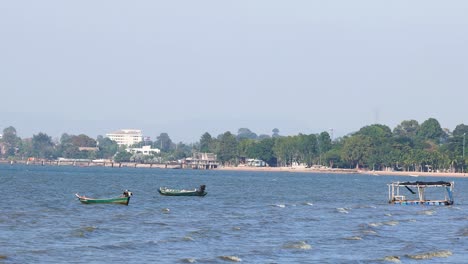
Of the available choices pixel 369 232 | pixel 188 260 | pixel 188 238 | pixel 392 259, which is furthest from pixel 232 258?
pixel 369 232

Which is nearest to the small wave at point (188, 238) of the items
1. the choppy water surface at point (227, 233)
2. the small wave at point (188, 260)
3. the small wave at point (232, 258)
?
the choppy water surface at point (227, 233)

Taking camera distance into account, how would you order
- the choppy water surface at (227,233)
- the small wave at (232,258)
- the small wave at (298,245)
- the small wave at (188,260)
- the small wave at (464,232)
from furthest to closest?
the small wave at (464,232)
the small wave at (298,245)
the choppy water surface at (227,233)
the small wave at (232,258)
the small wave at (188,260)

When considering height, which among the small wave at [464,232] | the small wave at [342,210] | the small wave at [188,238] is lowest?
the small wave at [188,238]

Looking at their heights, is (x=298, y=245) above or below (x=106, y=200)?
below

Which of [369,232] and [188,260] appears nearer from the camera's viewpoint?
[188,260]

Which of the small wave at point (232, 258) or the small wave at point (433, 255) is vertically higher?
the small wave at point (433, 255)

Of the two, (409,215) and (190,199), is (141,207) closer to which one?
(190,199)

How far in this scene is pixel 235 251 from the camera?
66.9 metres

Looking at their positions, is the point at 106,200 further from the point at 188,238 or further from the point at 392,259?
the point at 392,259

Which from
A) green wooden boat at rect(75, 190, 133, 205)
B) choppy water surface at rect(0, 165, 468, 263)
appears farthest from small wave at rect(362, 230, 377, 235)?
green wooden boat at rect(75, 190, 133, 205)

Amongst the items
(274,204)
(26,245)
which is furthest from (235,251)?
(274,204)

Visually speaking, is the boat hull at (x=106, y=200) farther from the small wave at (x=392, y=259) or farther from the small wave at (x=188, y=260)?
the small wave at (x=392, y=259)

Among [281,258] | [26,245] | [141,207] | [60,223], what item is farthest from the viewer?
[141,207]

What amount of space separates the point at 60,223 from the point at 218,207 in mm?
33395
